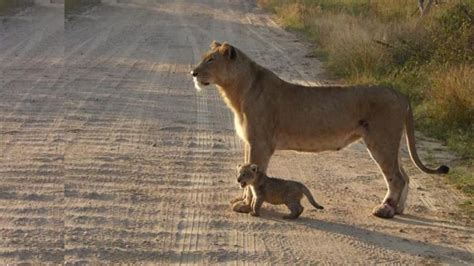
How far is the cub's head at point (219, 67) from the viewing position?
7.89m

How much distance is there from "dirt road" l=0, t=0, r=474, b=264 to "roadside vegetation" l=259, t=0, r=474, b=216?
738 mm

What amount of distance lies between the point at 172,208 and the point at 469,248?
8.23 ft

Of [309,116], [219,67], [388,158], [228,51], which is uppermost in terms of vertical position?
[228,51]

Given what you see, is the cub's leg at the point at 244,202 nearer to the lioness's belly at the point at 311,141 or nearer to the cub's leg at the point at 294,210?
the cub's leg at the point at 294,210

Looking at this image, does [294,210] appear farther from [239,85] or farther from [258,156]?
[239,85]

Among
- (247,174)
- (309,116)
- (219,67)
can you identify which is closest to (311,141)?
(309,116)

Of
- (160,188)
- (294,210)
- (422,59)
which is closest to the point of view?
(294,210)

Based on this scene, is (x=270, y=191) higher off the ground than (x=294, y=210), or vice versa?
(x=270, y=191)

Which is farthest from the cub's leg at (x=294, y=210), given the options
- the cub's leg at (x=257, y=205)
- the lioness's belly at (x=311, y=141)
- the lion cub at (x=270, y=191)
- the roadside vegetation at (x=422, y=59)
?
the roadside vegetation at (x=422, y=59)

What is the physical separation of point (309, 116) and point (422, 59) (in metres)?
8.64

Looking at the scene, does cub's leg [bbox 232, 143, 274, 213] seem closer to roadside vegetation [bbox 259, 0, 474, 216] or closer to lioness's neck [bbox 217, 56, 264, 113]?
lioness's neck [bbox 217, 56, 264, 113]

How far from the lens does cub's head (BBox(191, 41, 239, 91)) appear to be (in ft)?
25.9

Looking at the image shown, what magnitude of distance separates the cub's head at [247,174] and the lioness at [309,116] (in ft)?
0.90

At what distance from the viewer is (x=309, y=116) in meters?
7.96
